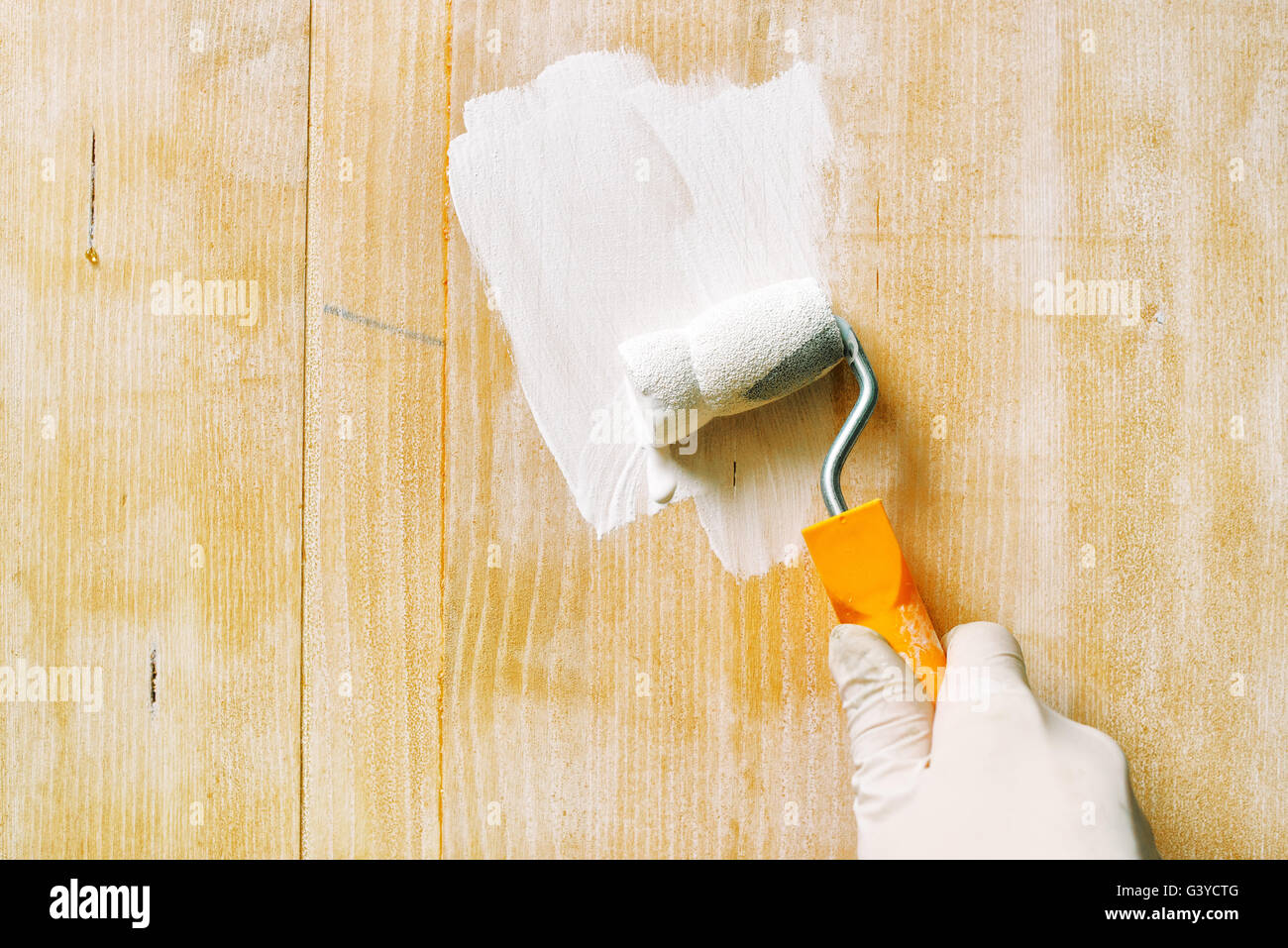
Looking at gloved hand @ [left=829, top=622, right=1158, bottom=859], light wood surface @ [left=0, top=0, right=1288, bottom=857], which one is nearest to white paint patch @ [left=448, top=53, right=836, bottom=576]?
light wood surface @ [left=0, top=0, right=1288, bottom=857]

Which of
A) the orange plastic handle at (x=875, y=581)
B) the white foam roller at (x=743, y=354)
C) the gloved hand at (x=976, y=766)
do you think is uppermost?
the white foam roller at (x=743, y=354)

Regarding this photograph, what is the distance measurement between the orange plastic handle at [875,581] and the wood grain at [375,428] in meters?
0.27

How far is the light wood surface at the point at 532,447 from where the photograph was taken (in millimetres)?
601

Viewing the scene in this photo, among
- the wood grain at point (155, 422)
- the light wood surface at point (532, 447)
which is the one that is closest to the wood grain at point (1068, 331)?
the light wood surface at point (532, 447)

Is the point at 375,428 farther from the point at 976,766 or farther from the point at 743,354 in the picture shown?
the point at 976,766

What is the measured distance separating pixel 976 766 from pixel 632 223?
42cm

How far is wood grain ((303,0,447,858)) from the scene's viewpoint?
60cm

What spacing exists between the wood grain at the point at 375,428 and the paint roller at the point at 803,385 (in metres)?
0.16

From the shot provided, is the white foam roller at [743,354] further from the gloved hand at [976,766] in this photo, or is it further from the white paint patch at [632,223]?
the gloved hand at [976,766]

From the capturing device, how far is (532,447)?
1.98ft

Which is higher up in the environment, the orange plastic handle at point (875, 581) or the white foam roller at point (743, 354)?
the white foam roller at point (743, 354)

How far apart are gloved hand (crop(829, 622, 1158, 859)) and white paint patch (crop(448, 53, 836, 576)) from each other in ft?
0.44

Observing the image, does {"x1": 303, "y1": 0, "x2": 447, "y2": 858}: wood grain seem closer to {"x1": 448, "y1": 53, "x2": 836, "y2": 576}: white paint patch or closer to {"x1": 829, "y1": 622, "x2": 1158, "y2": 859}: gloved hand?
{"x1": 448, "y1": 53, "x2": 836, "y2": 576}: white paint patch

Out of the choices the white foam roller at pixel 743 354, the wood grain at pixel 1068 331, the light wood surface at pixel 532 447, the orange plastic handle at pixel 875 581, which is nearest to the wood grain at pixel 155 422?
the light wood surface at pixel 532 447
